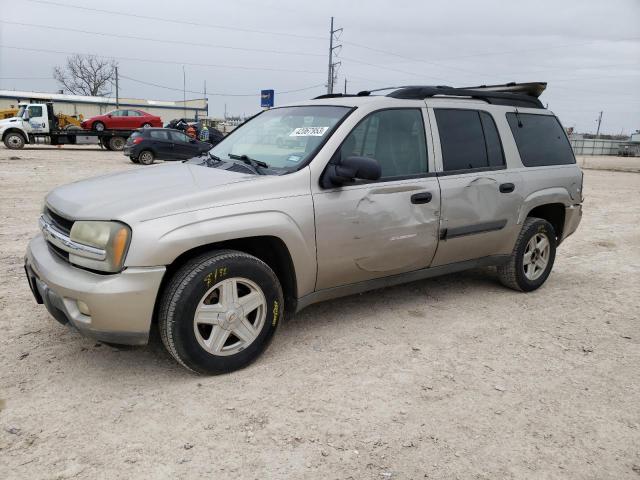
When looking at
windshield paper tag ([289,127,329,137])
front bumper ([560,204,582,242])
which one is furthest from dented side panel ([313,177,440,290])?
front bumper ([560,204,582,242])

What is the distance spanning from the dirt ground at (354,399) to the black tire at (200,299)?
0.12 m

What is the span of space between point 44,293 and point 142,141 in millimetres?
16156

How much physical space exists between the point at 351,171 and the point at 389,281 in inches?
40.1

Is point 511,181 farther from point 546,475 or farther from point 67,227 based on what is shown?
point 67,227

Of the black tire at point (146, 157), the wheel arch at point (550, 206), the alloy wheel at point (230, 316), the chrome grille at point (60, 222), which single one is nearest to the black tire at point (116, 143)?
the black tire at point (146, 157)

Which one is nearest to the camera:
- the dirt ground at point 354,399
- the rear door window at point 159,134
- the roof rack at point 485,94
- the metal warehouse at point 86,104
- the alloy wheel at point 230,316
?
the dirt ground at point 354,399

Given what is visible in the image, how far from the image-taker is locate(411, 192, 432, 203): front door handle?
12.1 feet

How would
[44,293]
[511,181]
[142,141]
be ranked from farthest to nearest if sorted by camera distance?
1. [142,141]
2. [511,181]
3. [44,293]

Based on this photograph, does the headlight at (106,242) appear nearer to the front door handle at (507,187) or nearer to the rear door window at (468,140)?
the rear door window at (468,140)

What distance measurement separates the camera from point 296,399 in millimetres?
2826

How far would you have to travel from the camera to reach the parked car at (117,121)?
87.7 ft

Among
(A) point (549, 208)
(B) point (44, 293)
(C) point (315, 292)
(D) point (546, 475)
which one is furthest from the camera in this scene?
(A) point (549, 208)

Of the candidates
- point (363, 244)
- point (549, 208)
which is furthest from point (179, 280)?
point (549, 208)

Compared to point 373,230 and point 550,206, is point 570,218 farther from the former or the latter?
point 373,230
